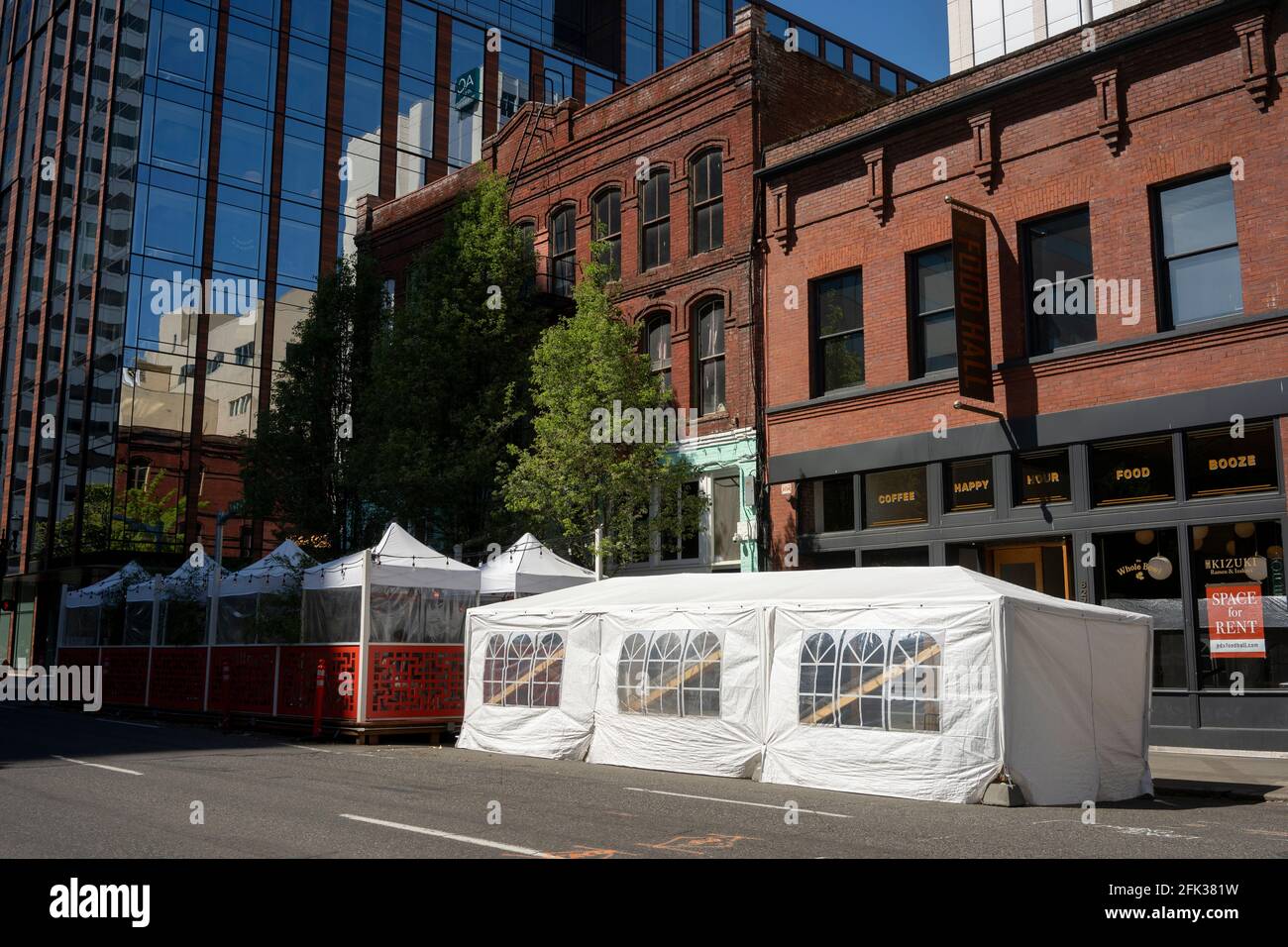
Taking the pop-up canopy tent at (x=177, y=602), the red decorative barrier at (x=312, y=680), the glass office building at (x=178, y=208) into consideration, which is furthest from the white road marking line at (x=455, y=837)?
the glass office building at (x=178, y=208)

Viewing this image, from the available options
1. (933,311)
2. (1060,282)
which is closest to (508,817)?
(1060,282)

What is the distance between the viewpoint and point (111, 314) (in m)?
44.0

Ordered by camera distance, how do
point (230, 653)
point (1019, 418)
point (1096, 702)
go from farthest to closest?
point (230, 653) → point (1019, 418) → point (1096, 702)

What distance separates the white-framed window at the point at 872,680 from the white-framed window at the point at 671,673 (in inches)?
58.2

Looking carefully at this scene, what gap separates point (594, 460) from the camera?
24.0 metres

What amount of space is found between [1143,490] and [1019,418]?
2.45 meters

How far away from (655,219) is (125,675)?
1652cm

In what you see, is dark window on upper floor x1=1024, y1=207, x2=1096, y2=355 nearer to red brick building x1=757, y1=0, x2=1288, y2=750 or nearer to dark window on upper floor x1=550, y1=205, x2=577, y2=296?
red brick building x1=757, y1=0, x2=1288, y2=750

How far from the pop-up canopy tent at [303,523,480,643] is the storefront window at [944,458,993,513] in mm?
8888

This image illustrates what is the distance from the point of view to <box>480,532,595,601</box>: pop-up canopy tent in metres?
21.3

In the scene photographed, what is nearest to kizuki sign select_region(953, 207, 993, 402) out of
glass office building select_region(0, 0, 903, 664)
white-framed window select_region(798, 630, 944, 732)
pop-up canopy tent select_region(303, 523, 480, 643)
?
white-framed window select_region(798, 630, 944, 732)

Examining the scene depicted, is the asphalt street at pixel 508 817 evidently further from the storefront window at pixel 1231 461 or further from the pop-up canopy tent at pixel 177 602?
the pop-up canopy tent at pixel 177 602
